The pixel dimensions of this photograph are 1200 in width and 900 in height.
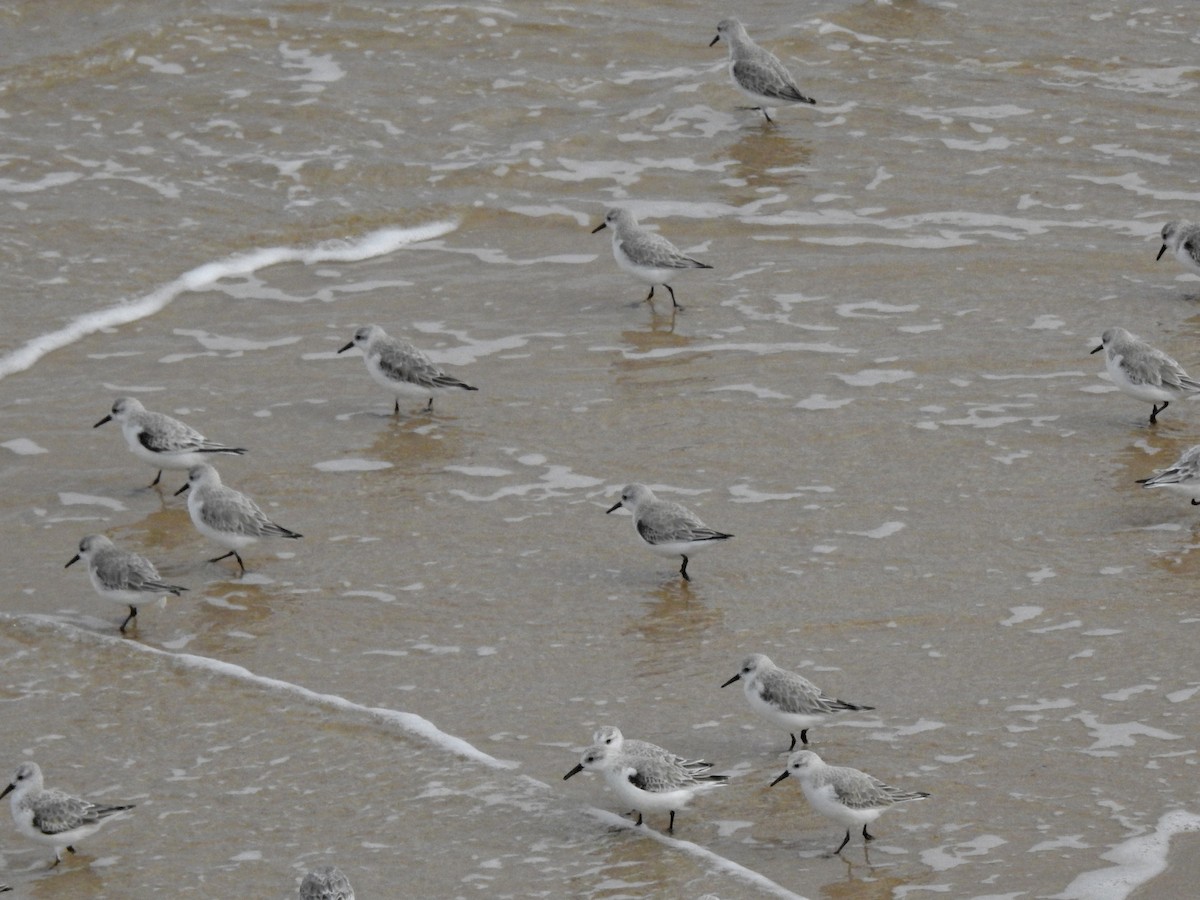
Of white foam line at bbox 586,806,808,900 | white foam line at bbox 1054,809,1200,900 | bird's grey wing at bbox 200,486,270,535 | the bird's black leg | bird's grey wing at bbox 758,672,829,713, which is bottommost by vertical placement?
the bird's black leg

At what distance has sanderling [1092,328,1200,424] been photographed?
36.3ft

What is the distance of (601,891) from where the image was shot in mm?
7227

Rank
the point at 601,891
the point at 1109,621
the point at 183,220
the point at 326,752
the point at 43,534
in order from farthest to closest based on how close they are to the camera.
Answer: the point at 183,220, the point at 43,534, the point at 1109,621, the point at 326,752, the point at 601,891

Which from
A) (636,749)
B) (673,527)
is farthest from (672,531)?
(636,749)

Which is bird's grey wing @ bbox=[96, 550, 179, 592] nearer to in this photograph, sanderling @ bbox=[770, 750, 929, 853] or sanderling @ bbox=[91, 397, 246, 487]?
sanderling @ bbox=[91, 397, 246, 487]

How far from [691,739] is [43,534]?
13.6 ft

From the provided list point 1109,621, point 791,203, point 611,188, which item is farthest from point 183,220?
point 1109,621

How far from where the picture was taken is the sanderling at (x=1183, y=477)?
32.6ft

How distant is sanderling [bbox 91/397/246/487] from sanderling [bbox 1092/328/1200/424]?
5.25 m

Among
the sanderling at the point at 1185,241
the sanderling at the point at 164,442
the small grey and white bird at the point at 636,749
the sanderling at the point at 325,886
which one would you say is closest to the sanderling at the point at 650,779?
the small grey and white bird at the point at 636,749

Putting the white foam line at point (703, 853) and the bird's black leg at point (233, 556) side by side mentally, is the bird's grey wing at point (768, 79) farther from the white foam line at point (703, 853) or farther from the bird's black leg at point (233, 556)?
the white foam line at point (703, 853)

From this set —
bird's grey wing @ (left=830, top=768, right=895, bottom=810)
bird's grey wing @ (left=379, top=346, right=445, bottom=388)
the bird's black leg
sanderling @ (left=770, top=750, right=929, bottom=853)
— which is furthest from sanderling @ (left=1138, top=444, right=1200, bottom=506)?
the bird's black leg

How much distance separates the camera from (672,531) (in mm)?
9586

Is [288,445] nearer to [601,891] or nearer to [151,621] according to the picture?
[151,621]
